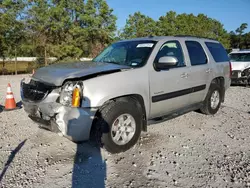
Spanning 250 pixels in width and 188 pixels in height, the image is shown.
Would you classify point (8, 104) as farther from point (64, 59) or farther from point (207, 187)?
point (64, 59)

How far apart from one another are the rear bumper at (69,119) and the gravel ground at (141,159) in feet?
1.57

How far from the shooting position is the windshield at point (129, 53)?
375cm

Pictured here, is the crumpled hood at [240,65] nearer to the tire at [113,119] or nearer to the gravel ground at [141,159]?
the gravel ground at [141,159]

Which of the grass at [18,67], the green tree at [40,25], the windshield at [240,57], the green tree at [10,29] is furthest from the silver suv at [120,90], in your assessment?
the green tree at [40,25]

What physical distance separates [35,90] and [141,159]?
1927 mm

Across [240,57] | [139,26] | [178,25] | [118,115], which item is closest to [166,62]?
[118,115]

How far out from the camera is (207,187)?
254 cm

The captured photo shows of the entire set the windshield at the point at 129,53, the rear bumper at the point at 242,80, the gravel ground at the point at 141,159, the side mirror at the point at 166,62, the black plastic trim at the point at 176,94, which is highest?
the windshield at the point at 129,53

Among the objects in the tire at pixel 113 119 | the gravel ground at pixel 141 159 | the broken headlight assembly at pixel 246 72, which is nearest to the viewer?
the gravel ground at pixel 141 159

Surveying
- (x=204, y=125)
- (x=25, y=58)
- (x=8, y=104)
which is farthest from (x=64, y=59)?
(x=204, y=125)

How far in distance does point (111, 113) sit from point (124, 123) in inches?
14.7

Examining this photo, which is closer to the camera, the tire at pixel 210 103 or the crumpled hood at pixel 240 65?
the tire at pixel 210 103

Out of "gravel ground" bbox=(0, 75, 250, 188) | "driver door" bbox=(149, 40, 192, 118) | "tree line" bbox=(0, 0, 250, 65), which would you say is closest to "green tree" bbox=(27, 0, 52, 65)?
"tree line" bbox=(0, 0, 250, 65)

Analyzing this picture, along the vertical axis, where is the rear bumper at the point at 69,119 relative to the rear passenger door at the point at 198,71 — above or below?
below
